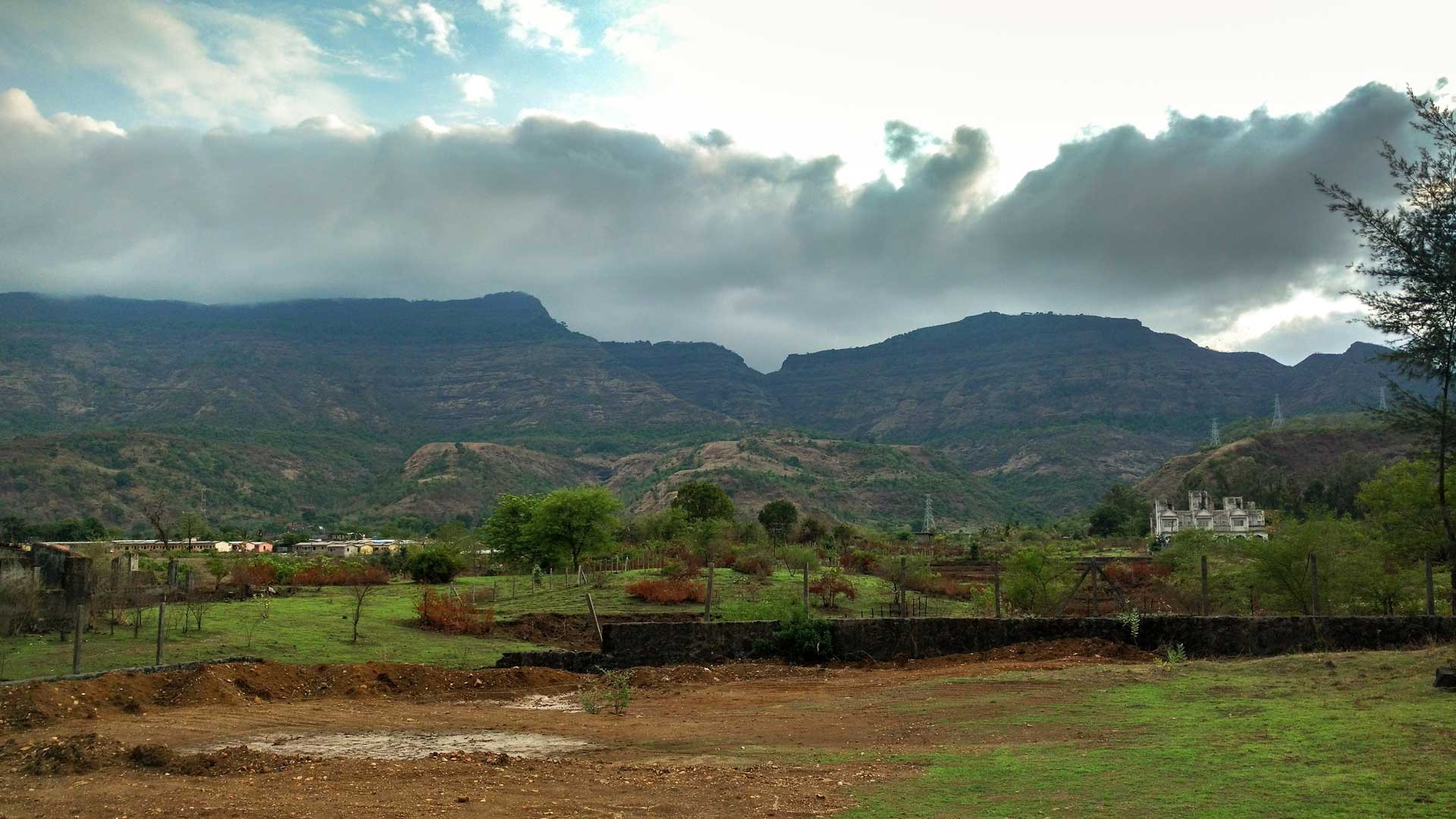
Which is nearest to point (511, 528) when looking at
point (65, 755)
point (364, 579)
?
point (364, 579)

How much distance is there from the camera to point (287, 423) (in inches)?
7598

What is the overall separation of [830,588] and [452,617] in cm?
1318

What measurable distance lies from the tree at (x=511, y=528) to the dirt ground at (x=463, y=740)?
34.5 metres

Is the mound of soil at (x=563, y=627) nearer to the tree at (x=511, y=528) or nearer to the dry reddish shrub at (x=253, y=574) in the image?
the dry reddish shrub at (x=253, y=574)

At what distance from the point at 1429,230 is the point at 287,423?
203m

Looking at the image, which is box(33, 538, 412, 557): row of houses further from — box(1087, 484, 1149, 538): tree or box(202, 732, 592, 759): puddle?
box(202, 732, 592, 759): puddle

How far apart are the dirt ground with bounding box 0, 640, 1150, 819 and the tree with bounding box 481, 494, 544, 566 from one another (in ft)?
113

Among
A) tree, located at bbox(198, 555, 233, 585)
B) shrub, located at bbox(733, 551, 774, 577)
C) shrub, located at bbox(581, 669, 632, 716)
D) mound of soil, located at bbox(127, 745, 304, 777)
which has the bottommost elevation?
shrub, located at bbox(581, 669, 632, 716)

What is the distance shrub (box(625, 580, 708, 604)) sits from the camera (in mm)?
35688

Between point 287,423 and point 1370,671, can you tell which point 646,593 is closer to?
point 1370,671

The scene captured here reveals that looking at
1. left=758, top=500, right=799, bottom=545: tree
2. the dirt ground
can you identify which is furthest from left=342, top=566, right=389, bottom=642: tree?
left=758, top=500, right=799, bottom=545: tree

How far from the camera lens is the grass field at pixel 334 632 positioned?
68.5ft

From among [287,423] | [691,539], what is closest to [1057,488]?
[691,539]

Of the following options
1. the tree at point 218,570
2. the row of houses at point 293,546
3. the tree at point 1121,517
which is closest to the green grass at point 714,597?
the tree at point 218,570
